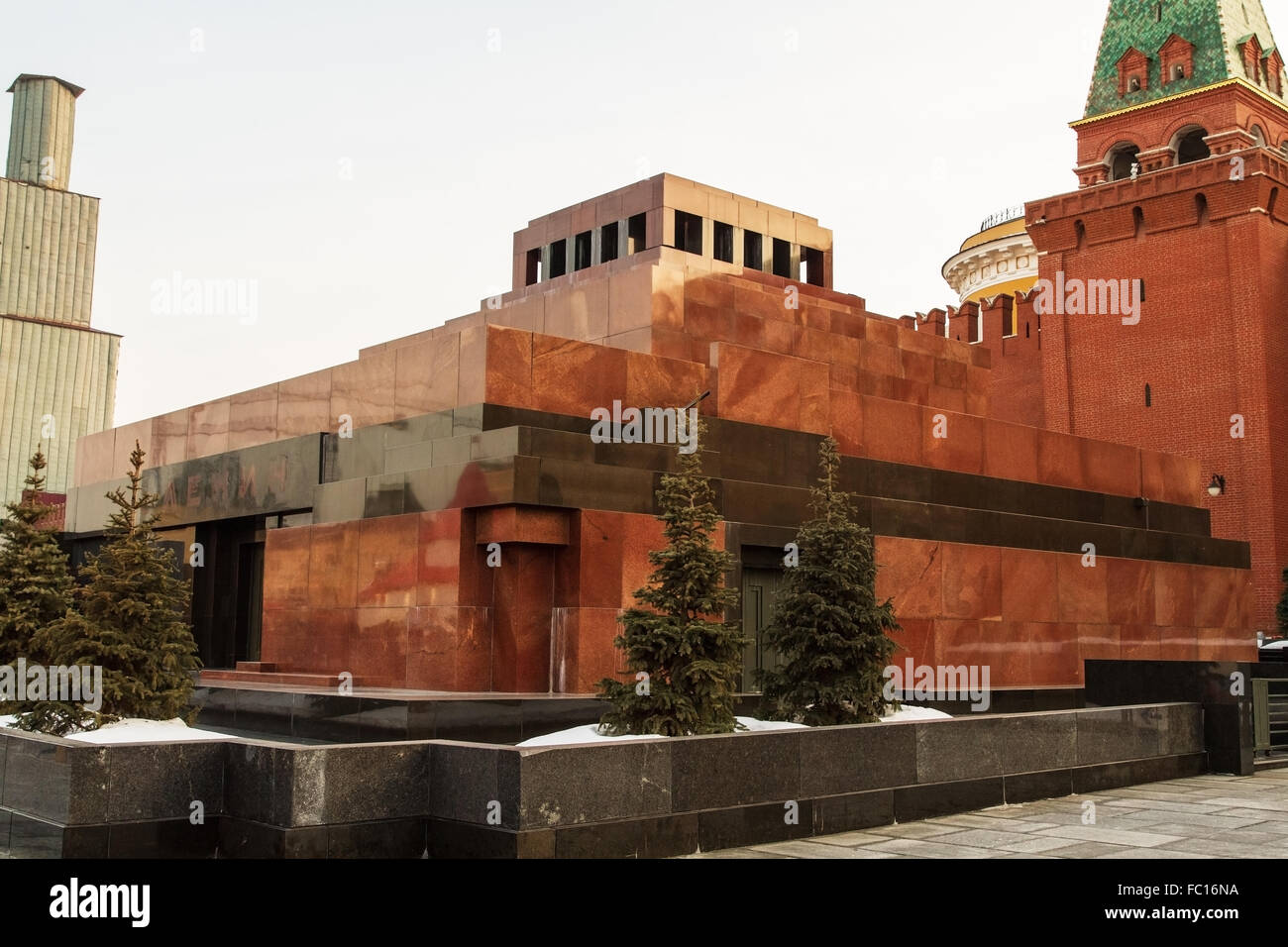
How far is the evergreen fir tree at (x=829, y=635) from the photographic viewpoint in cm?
1204

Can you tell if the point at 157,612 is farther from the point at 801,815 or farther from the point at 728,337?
the point at 728,337

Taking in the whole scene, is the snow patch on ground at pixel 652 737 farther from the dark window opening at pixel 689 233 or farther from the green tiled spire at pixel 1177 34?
the green tiled spire at pixel 1177 34

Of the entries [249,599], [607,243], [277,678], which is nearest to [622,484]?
[277,678]

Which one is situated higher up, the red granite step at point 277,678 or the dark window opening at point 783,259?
the dark window opening at point 783,259

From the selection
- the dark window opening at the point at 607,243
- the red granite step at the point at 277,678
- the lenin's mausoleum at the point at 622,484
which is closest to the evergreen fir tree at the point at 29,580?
the red granite step at the point at 277,678

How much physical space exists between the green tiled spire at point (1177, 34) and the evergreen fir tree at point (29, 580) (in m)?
38.3

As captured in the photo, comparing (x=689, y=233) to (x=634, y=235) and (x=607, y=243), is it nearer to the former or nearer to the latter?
(x=634, y=235)

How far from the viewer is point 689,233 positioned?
2362 cm

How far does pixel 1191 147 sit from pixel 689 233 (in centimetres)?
2588

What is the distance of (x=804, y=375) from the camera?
19.4 meters

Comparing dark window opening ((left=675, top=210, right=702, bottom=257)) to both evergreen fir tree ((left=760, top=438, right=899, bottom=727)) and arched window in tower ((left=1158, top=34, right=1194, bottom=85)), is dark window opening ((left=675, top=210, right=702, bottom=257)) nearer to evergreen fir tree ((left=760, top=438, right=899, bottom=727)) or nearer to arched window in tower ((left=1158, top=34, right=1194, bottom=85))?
evergreen fir tree ((left=760, top=438, right=899, bottom=727))

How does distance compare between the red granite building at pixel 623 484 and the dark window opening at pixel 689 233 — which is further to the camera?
the dark window opening at pixel 689 233

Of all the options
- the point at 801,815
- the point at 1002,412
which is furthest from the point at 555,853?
the point at 1002,412

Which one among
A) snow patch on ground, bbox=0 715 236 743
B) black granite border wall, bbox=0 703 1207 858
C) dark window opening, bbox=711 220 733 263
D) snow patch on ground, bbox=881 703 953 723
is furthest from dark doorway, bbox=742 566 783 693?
snow patch on ground, bbox=0 715 236 743
